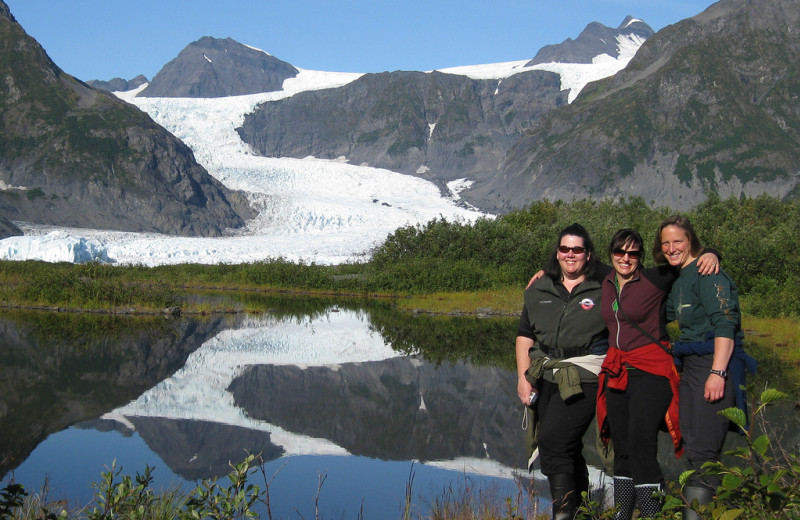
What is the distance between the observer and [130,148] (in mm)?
76625

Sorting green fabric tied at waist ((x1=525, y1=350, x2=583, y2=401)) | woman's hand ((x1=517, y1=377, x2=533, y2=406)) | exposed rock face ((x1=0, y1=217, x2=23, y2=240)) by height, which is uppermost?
exposed rock face ((x1=0, y1=217, x2=23, y2=240))

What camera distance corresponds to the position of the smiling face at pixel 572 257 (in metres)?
5.07

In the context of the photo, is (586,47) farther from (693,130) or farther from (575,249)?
(575,249)

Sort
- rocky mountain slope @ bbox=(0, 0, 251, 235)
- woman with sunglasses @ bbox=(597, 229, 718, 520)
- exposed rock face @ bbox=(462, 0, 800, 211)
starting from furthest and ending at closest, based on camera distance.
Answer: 1. exposed rock face @ bbox=(462, 0, 800, 211)
2. rocky mountain slope @ bbox=(0, 0, 251, 235)
3. woman with sunglasses @ bbox=(597, 229, 718, 520)

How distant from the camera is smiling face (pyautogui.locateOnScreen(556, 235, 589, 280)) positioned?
5066mm

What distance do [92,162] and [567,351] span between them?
247 ft

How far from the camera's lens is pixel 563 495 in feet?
16.5

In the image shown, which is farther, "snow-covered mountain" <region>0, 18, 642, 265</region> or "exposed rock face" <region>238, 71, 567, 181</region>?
"exposed rock face" <region>238, 71, 567, 181</region>

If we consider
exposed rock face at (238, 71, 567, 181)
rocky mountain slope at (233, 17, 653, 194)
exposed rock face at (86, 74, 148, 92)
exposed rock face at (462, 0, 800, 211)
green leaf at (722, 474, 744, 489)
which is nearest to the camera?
green leaf at (722, 474, 744, 489)

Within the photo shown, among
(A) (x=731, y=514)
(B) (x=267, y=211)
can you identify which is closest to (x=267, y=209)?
(B) (x=267, y=211)

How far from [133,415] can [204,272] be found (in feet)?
98.5

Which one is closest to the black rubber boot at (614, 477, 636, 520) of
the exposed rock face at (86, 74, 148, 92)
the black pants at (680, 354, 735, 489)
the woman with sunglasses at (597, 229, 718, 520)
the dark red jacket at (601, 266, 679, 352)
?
the woman with sunglasses at (597, 229, 718, 520)

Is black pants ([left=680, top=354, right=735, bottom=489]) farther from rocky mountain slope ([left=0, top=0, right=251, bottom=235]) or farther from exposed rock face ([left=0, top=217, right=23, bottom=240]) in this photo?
rocky mountain slope ([left=0, top=0, right=251, bottom=235])

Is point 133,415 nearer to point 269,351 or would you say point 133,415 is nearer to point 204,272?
point 269,351
